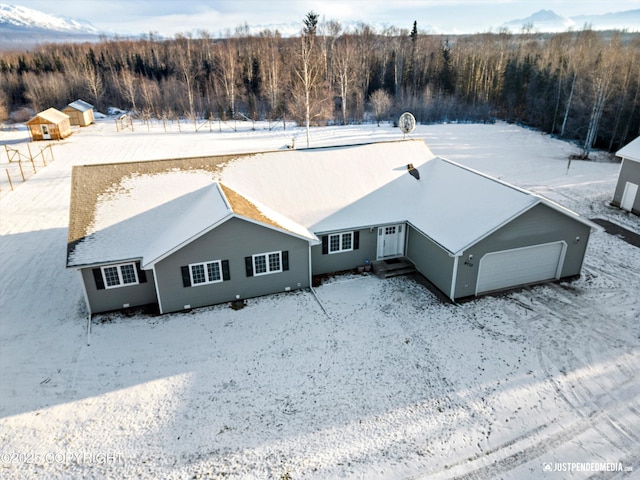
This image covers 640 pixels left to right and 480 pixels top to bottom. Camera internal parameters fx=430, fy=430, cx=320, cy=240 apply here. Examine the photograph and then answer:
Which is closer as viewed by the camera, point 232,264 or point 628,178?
point 232,264

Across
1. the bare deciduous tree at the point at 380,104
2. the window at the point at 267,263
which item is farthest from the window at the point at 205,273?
the bare deciduous tree at the point at 380,104

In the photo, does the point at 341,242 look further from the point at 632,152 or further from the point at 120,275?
the point at 632,152

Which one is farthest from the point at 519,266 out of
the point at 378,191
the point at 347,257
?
the point at 347,257

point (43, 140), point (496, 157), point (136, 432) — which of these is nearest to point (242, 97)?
point (43, 140)

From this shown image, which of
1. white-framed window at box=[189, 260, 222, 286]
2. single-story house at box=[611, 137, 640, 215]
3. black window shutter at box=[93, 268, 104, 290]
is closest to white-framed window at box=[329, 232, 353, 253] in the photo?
white-framed window at box=[189, 260, 222, 286]

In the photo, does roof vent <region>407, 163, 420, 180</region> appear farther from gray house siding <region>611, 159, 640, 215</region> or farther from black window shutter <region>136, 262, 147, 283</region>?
gray house siding <region>611, 159, 640, 215</region>

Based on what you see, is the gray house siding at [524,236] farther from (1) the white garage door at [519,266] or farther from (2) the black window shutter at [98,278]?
(2) the black window shutter at [98,278]
